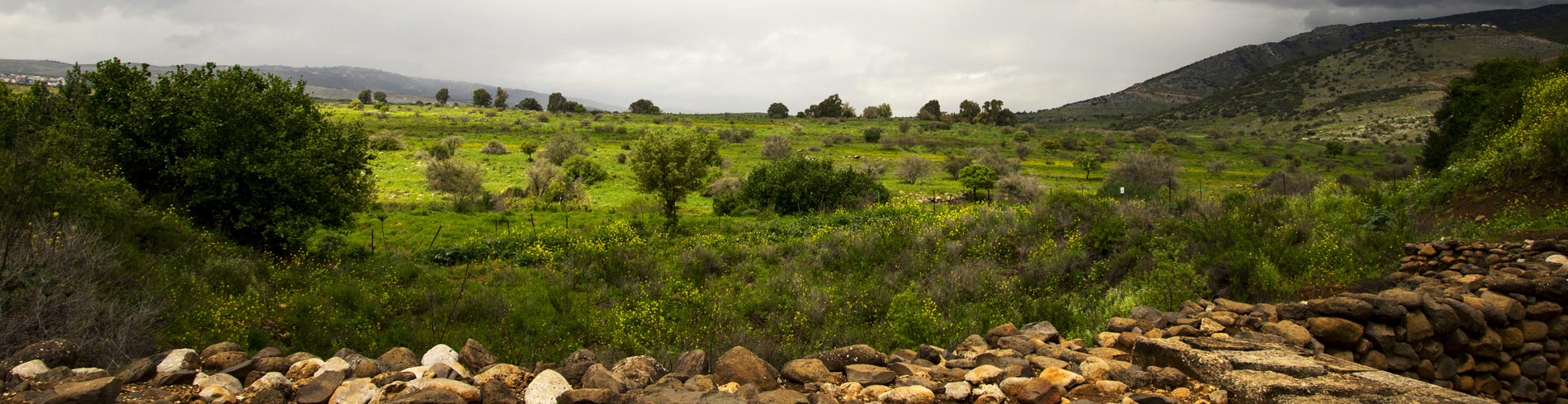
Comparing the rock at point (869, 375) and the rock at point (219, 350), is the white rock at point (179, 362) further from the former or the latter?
the rock at point (869, 375)

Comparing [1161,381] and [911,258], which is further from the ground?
[1161,381]

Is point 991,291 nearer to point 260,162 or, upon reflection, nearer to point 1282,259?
point 1282,259

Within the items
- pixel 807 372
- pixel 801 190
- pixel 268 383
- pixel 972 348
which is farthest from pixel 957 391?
pixel 801 190

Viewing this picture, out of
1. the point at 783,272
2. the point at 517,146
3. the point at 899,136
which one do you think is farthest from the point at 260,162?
the point at 899,136

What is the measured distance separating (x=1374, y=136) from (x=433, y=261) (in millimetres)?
75384

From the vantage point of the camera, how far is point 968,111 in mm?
91312

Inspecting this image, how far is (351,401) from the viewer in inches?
171

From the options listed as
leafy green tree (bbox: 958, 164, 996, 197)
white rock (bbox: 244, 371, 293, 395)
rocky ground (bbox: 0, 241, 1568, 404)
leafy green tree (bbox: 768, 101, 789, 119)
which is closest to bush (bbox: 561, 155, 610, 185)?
leafy green tree (bbox: 958, 164, 996, 197)

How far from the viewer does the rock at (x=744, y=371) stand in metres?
5.16

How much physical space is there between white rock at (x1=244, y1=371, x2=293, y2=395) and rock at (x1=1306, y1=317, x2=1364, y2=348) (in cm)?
859

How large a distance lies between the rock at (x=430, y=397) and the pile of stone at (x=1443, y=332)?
558cm

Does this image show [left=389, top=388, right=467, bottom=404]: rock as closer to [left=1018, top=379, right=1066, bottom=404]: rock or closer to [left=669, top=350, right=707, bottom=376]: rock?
[left=669, top=350, right=707, bottom=376]: rock

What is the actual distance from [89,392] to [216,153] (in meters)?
12.1

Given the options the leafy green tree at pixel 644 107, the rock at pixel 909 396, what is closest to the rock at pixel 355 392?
the rock at pixel 909 396
